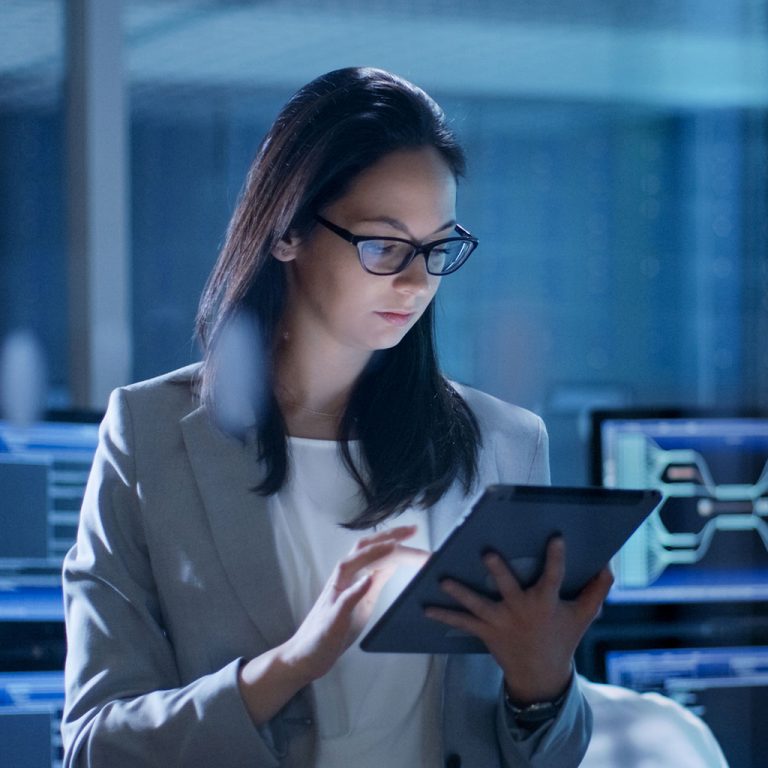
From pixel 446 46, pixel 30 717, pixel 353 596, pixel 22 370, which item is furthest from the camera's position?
pixel 446 46

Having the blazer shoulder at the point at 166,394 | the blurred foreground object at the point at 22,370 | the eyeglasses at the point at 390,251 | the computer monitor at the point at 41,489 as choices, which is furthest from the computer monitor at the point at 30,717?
the eyeglasses at the point at 390,251

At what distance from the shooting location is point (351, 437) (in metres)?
1.25

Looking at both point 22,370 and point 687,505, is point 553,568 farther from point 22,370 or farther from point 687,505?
point 22,370

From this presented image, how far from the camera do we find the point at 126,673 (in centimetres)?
108

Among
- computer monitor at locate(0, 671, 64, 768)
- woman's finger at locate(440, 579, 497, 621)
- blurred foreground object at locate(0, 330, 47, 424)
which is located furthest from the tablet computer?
blurred foreground object at locate(0, 330, 47, 424)

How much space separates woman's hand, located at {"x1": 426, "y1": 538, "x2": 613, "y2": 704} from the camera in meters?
1.03

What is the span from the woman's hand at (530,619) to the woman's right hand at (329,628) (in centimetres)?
6

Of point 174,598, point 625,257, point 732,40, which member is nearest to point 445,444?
point 174,598

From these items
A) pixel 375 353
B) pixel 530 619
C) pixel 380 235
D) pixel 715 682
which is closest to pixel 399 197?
pixel 380 235

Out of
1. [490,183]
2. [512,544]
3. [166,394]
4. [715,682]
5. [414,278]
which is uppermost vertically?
[490,183]

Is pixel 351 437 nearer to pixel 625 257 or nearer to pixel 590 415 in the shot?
pixel 590 415

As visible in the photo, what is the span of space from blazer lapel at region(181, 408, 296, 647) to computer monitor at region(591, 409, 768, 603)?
3.71 feet

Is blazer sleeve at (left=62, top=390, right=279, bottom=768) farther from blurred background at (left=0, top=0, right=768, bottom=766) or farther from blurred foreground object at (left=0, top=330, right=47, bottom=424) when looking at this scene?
blurred foreground object at (left=0, top=330, right=47, bottom=424)

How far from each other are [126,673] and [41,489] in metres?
0.92
